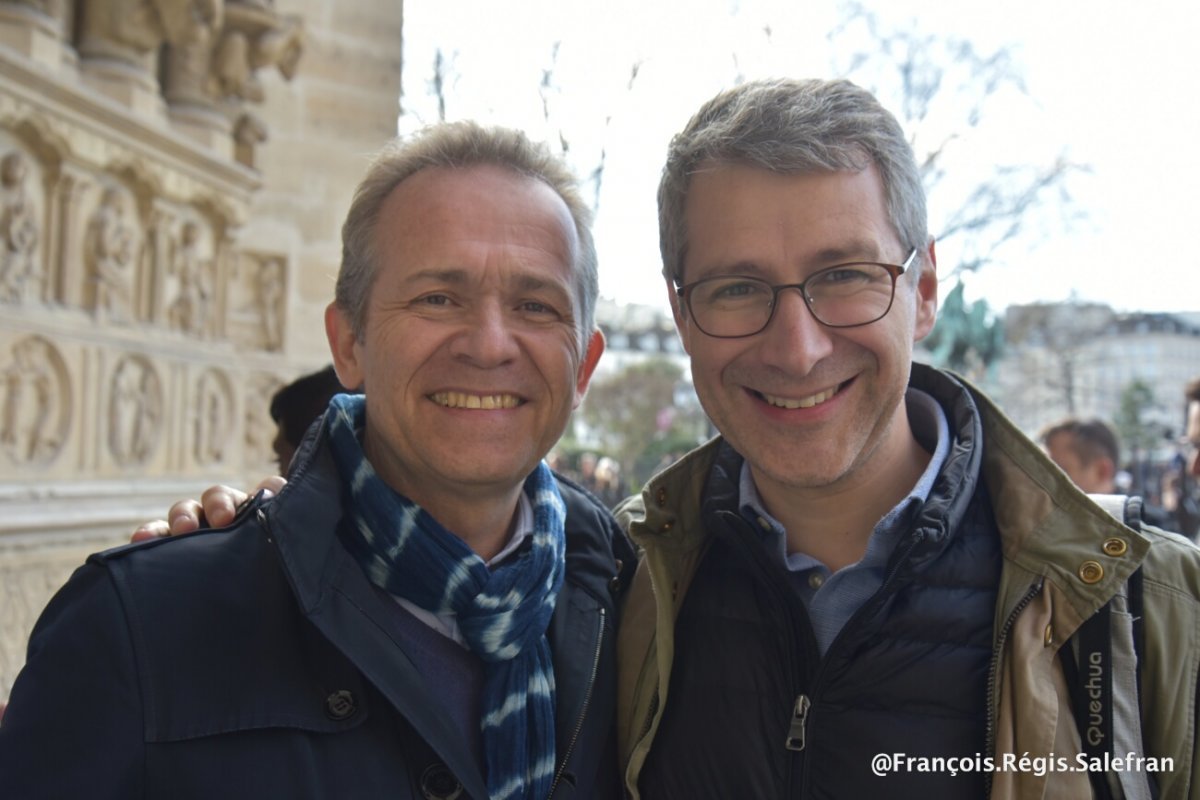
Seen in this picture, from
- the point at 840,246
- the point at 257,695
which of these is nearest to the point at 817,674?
the point at 840,246

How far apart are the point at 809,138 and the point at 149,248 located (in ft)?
11.6

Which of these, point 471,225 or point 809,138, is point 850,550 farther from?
point 471,225

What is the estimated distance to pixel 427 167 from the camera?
6.08 feet

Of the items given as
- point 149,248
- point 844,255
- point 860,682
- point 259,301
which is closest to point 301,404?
point 149,248

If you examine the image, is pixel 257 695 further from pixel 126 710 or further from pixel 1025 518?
pixel 1025 518

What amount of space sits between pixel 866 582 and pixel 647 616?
47cm

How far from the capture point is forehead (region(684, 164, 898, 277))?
1.66m

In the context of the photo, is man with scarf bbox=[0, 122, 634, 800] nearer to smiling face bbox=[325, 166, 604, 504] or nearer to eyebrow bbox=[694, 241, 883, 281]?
smiling face bbox=[325, 166, 604, 504]

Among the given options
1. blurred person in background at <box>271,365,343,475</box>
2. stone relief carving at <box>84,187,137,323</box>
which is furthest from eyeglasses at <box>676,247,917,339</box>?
stone relief carving at <box>84,187,137,323</box>

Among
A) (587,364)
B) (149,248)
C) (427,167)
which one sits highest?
(149,248)

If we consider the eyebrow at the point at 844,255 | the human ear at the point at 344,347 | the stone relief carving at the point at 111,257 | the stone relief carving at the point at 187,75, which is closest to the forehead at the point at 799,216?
the eyebrow at the point at 844,255

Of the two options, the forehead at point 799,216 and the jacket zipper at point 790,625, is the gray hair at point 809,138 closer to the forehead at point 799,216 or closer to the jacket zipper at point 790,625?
the forehead at point 799,216

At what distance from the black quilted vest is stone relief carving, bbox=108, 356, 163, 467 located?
3.08 metres

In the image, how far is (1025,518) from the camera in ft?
5.09
